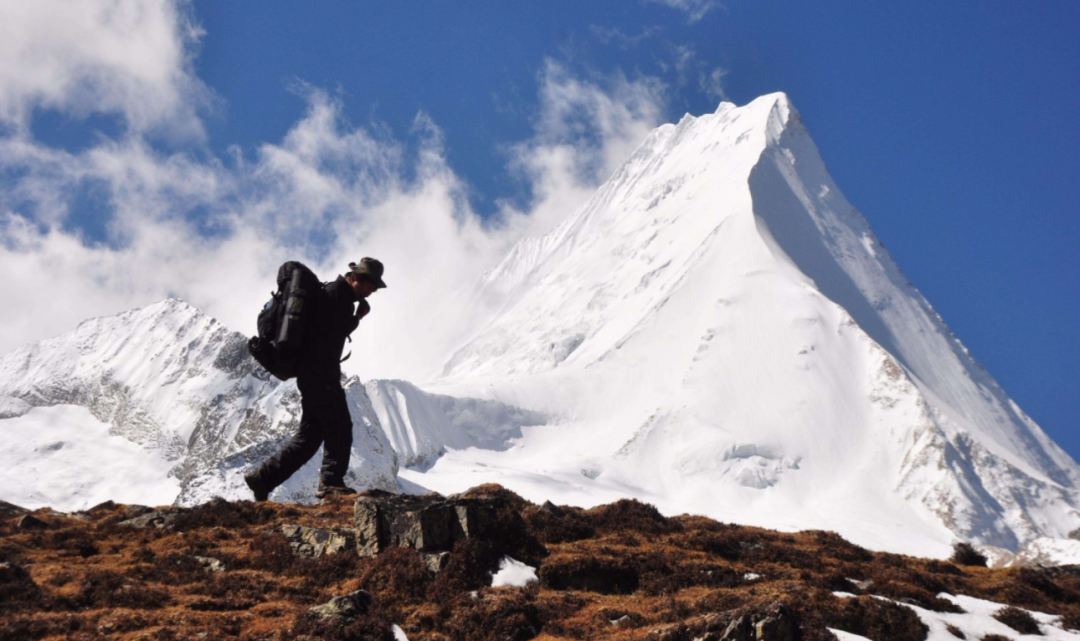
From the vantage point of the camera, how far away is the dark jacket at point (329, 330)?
1441cm

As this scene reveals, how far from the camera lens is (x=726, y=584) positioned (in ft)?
46.4

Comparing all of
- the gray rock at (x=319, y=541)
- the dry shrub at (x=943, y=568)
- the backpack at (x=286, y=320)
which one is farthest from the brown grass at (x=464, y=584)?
the backpack at (x=286, y=320)

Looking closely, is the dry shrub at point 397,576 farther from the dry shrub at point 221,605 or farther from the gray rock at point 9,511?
the gray rock at point 9,511

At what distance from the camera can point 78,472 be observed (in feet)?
597

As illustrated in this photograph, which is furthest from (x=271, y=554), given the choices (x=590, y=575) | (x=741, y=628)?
(x=741, y=628)

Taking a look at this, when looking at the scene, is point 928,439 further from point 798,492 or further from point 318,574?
point 318,574

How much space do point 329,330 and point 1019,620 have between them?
1143 centimetres

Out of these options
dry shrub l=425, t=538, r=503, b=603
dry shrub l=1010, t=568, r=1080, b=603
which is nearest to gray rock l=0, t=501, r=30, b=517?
dry shrub l=425, t=538, r=503, b=603

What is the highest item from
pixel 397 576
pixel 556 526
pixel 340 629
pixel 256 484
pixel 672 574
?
pixel 256 484

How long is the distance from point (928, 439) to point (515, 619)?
206 meters

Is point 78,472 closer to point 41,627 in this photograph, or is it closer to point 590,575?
point 590,575

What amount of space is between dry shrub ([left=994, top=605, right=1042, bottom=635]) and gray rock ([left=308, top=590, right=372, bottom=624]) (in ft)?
31.0

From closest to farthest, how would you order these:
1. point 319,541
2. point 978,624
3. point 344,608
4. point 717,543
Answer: point 344,608
point 978,624
point 319,541
point 717,543

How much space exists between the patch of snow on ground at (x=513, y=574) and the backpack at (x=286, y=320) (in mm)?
4409
